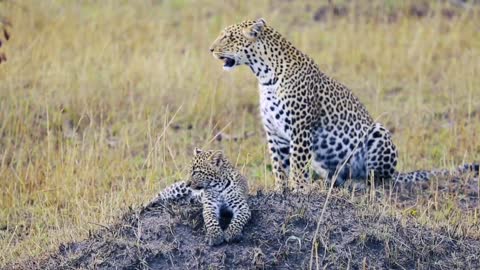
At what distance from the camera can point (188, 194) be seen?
30.8 feet

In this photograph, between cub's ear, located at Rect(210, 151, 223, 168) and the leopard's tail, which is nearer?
cub's ear, located at Rect(210, 151, 223, 168)

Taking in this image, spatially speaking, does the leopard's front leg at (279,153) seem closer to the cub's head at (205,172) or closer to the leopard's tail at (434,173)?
the leopard's tail at (434,173)

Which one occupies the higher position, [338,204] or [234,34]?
[234,34]

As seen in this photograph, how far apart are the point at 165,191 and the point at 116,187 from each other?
88.3 inches

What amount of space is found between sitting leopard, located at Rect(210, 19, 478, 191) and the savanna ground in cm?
45

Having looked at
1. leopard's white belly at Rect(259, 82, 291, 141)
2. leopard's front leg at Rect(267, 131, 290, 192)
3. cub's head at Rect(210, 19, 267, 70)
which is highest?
cub's head at Rect(210, 19, 267, 70)

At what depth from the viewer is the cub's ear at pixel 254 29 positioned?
1094 cm

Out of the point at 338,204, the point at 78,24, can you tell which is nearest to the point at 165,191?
the point at 338,204

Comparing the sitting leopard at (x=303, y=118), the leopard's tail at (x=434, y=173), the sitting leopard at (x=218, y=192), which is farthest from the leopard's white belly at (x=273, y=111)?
the sitting leopard at (x=218, y=192)

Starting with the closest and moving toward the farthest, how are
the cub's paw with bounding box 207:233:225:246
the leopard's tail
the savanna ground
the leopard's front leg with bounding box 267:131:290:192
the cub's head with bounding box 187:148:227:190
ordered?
the cub's paw with bounding box 207:233:225:246 < the cub's head with bounding box 187:148:227:190 < the savanna ground < the leopard's front leg with bounding box 267:131:290:192 < the leopard's tail

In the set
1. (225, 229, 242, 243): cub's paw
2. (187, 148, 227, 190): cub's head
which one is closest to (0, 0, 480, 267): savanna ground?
(187, 148, 227, 190): cub's head

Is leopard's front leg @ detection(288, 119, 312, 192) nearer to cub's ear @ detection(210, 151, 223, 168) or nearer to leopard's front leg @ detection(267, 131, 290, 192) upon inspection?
leopard's front leg @ detection(267, 131, 290, 192)

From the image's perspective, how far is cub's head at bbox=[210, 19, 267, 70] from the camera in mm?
10945

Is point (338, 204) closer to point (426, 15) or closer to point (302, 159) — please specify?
point (302, 159)
